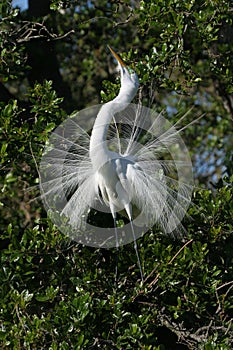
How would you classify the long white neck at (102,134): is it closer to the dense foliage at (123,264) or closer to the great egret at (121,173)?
the great egret at (121,173)

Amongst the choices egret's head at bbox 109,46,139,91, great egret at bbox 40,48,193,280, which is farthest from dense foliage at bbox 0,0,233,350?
egret's head at bbox 109,46,139,91

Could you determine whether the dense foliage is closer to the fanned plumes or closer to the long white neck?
the fanned plumes

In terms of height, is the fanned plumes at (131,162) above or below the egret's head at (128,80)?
below

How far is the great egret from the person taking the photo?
2.34m

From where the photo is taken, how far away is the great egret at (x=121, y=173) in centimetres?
234

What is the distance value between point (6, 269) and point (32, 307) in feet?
0.71

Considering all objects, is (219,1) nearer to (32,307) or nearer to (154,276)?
(154,276)

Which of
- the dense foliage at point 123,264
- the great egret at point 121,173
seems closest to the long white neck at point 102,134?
the great egret at point 121,173

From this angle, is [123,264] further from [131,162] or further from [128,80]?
[128,80]

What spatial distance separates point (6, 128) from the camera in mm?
2562

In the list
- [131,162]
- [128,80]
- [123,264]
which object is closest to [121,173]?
[131,162]

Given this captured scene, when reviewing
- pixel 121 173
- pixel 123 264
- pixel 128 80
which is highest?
pixel 128 80

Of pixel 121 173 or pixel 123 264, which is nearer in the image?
pixel 121 173

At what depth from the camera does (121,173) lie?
2307mm
